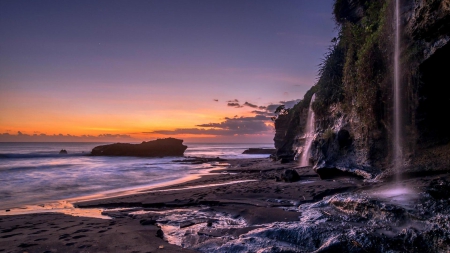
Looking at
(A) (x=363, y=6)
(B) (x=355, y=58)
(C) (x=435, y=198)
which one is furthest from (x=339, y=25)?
(C) (x=435, y=198)

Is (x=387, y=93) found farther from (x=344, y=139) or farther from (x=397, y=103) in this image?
(x=344, y=139)

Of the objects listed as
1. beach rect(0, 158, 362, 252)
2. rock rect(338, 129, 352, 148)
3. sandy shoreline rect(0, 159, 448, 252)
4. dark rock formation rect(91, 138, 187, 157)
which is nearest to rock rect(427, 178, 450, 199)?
sandy shoreline rect(0, 159, 448, 252)

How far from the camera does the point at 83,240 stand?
494cm

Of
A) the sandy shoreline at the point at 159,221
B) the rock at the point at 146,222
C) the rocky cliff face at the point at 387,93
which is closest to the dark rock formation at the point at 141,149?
the rocky cliff face at the point at 387,93

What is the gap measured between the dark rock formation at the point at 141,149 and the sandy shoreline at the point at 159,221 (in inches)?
1681

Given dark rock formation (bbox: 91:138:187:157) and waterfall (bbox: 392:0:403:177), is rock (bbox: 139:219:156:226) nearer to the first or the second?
waterfall (bbox: 392:0:403:177)

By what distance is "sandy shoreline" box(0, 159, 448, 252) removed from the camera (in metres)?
4.76

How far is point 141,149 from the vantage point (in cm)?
5009

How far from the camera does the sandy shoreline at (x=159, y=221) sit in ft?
15.6

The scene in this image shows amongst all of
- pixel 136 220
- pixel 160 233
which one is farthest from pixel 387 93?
pixel 136 220

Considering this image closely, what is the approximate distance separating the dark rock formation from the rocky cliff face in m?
42.3

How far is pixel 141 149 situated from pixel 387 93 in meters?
46.5

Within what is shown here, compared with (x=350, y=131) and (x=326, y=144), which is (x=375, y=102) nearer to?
(x=350, y=131)

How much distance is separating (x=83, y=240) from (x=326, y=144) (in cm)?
969
